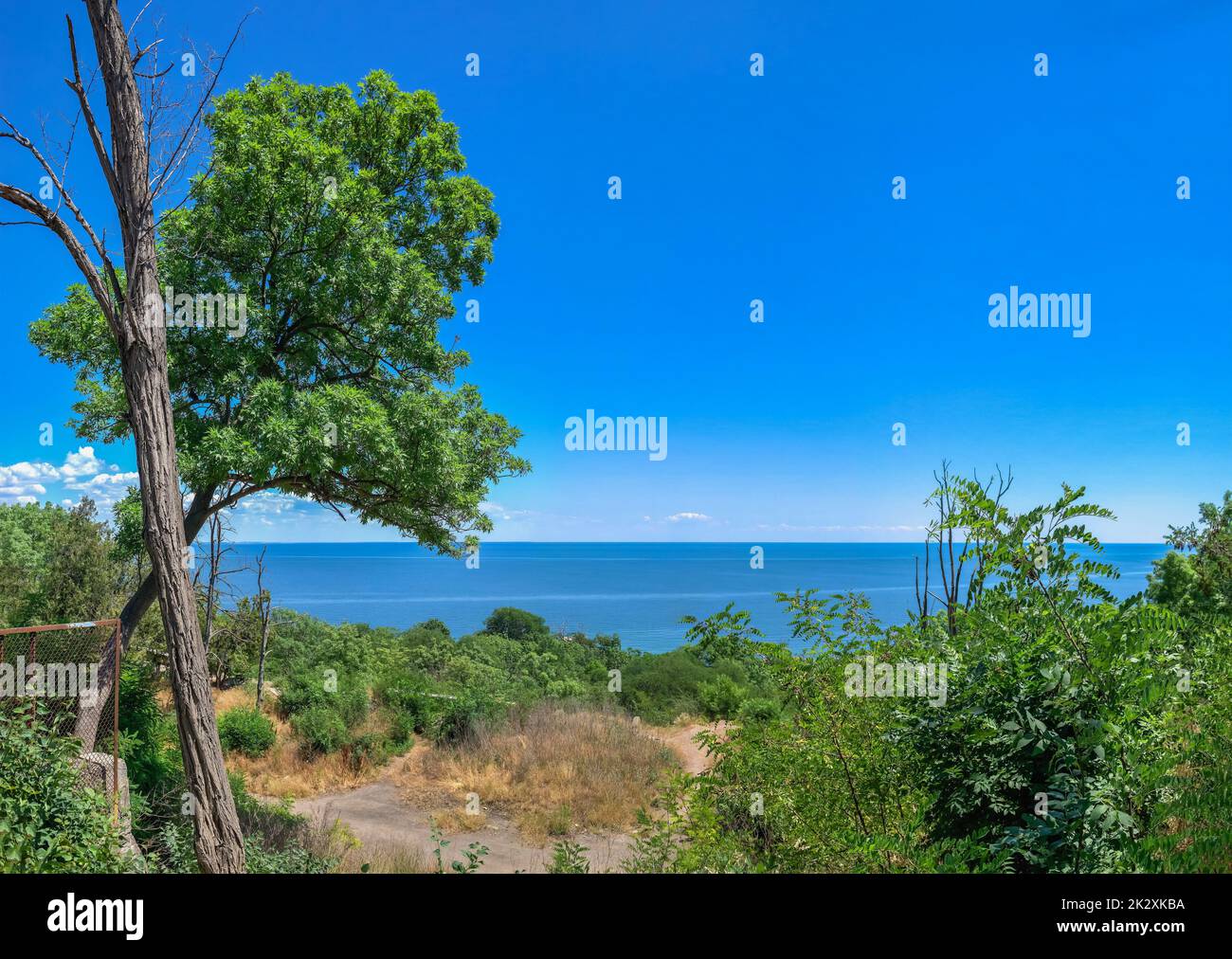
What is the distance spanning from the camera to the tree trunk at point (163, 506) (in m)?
5.43

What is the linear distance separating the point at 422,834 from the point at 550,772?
2526 millimetres

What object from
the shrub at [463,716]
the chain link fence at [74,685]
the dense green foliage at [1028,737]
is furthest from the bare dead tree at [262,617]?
the dense green foliage at [1028,737]

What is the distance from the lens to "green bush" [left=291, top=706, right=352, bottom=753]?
13.0m

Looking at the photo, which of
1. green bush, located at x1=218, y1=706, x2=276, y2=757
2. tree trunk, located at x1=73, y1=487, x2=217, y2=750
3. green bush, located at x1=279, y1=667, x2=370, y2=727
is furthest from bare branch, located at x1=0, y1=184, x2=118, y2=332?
green bush, located at x1=279, y1=667, x2=370, y2=727

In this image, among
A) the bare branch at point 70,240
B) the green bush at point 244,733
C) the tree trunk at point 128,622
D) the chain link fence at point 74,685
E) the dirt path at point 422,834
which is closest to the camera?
the bare branch at point 70,240

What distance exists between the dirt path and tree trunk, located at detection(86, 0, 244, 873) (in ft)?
10.1

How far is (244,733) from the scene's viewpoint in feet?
39.9

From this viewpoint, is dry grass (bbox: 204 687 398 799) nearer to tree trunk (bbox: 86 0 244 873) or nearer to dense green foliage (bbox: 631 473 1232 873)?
tree trunk (bbox: 86 0 244 873)

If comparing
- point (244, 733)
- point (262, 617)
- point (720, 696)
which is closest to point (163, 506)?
point (244, 733)

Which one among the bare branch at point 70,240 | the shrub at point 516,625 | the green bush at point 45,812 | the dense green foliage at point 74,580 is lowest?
the shrub at point 516,625

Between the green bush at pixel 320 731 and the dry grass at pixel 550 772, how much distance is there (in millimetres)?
1298

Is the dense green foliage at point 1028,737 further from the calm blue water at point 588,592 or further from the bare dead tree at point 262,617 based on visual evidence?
the calm blue water at point 588,592

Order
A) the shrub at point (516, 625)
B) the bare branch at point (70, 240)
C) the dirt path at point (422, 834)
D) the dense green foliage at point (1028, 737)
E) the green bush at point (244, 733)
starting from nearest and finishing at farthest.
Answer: the dense green foliage at point (1028, 737), the bare branch at point (70, 240), the dirt path at point (422, 834), the green bush at point (244, 733), the shrub at point (516, 625)
